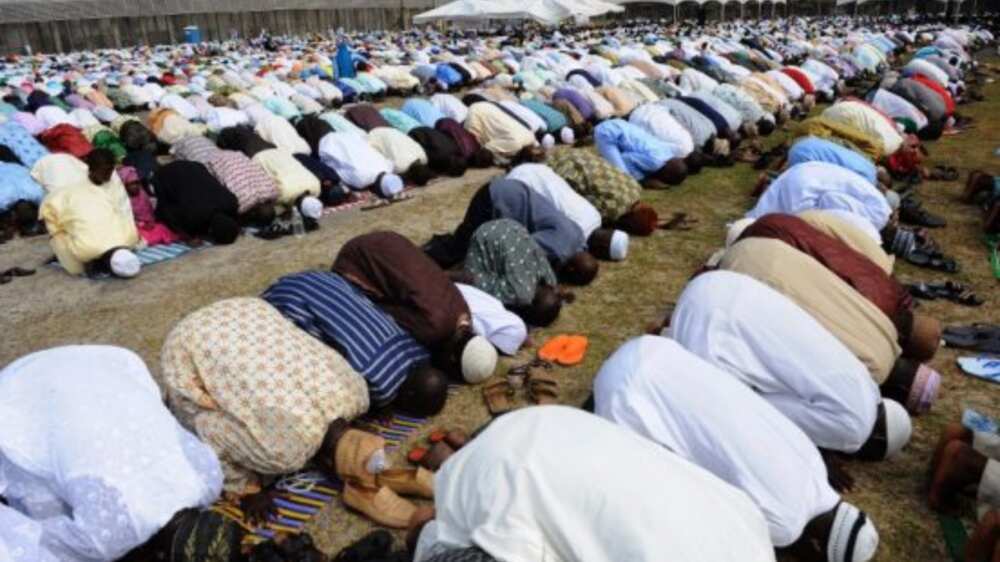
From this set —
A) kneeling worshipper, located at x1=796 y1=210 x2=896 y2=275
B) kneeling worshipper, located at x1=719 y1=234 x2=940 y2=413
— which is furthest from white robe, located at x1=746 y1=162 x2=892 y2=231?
kneeling worshipper, located at x1=719 y1=234 x2=940 y2=413

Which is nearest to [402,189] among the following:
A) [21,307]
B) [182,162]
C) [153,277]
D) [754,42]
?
[182,162]

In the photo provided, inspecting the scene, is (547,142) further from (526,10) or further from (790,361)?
(526,10)

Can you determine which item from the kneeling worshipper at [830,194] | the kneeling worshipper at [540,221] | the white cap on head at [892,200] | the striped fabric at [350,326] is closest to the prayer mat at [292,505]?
the striped fabric at [350,326]

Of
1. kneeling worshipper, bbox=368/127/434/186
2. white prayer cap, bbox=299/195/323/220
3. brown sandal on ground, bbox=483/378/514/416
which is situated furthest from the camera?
kneeling worshipper, bbox=368/127/434/186

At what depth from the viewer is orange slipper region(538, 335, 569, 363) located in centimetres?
424

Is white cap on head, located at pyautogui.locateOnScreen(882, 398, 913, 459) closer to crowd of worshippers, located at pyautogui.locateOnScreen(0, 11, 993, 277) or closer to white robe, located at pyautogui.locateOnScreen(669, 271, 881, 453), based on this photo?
white robe, located at pyautogui.locateOnScreen(669, 271, 881, 453)

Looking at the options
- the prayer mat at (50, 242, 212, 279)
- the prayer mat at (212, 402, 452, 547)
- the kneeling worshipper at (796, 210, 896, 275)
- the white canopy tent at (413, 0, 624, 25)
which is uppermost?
the white canopy tent at (413, 0, 624, 25)

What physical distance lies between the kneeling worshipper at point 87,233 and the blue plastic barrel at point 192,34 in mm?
30841

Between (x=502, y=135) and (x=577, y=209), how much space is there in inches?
148

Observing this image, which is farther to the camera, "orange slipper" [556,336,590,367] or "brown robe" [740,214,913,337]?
"orange slipper" [556,336,590,367]

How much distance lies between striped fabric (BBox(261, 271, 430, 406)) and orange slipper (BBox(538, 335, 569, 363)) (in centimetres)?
97

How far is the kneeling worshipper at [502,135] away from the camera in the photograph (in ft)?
29.8

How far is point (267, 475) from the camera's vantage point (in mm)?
3061

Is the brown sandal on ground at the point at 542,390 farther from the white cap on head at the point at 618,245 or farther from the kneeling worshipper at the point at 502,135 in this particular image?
the kneeling worshipper at the point at 502,135
